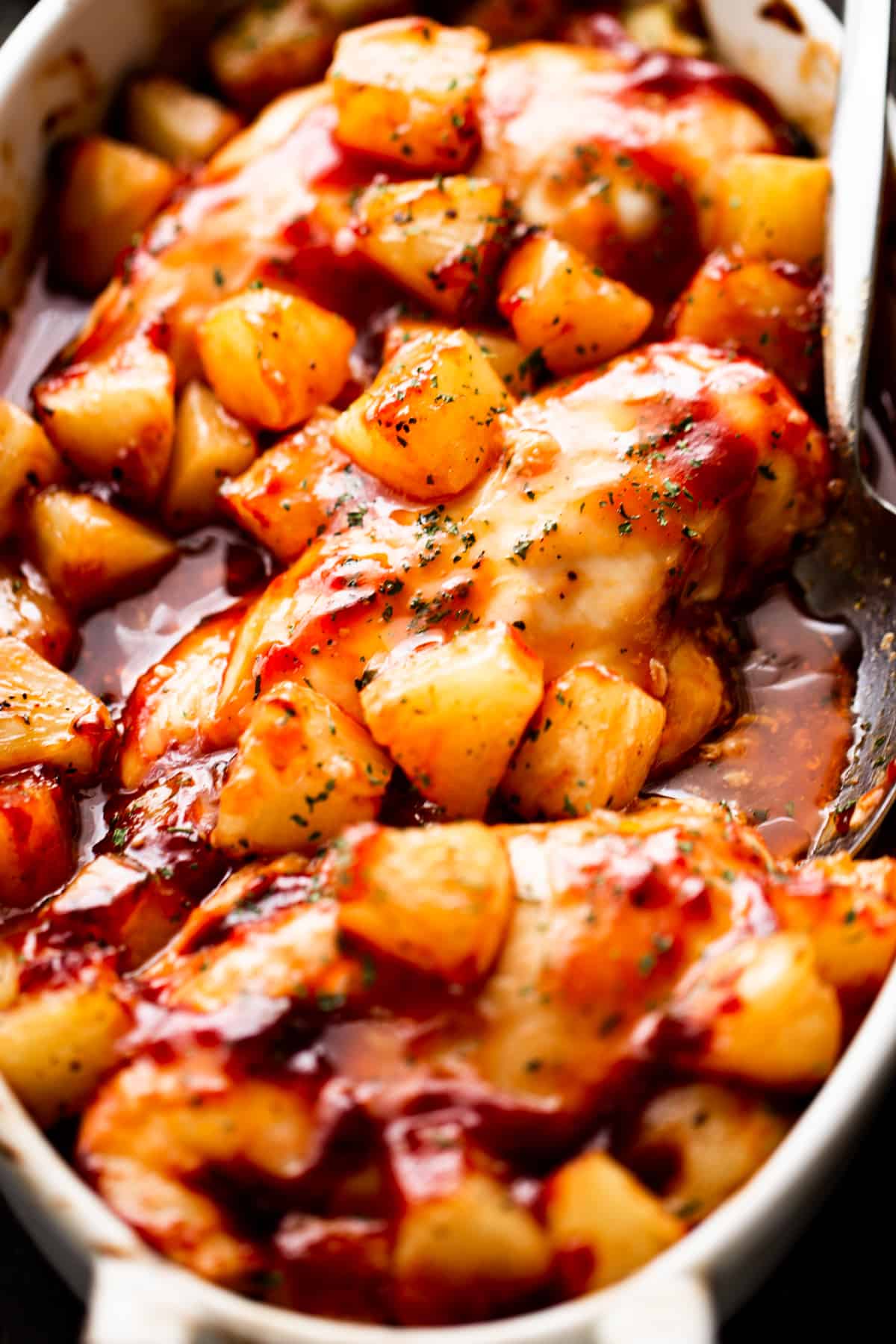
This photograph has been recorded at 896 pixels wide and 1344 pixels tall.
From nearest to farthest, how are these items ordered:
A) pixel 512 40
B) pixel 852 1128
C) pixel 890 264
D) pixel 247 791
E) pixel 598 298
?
pixel 852 1128, pixel 247 791, pixel 598 298, pixel 890 264, pixel 512 40

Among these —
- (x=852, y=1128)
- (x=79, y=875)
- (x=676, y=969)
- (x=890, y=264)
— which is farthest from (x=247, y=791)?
(x=890, y=264)

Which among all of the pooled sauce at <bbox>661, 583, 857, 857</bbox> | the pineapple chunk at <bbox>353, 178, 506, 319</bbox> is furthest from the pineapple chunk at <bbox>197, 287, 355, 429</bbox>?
the pooled sauce at <bbox>661, 583, 857, 857</bbox>

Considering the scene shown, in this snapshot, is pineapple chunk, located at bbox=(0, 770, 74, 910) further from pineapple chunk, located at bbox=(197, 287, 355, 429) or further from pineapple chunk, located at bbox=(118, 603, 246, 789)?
pineapple chunk, located at bbox=(197, 287, 355, 429)

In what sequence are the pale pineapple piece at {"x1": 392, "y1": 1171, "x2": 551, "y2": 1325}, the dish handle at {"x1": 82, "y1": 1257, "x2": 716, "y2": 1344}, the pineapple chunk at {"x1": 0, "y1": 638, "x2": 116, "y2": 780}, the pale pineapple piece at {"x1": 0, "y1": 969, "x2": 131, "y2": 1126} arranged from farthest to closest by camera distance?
the pineapple chunk at {"x1": 0, "y1": 638, "x2": 116, "y2": 780}
the pale pineapple piece at {"x1": 0, "y1": 969, "x2": 131, "y2": 1126}
the pale pineapple piece at {"x1": 392, "y1": 1171, "x2": 551, "y2": 1325}
the dish handle at {"x1": 82, "y1": 1257, "x2": 716, "y2": 1344}

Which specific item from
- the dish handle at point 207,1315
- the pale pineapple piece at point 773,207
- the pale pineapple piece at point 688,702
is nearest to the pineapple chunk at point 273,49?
the pale pineapple piece at point 773,207

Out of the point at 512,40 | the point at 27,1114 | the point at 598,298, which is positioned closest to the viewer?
the point at 27,1114

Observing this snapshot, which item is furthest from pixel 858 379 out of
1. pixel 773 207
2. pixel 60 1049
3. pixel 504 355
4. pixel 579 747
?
pixel 60 1049

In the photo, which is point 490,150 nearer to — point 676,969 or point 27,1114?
point 676,969
